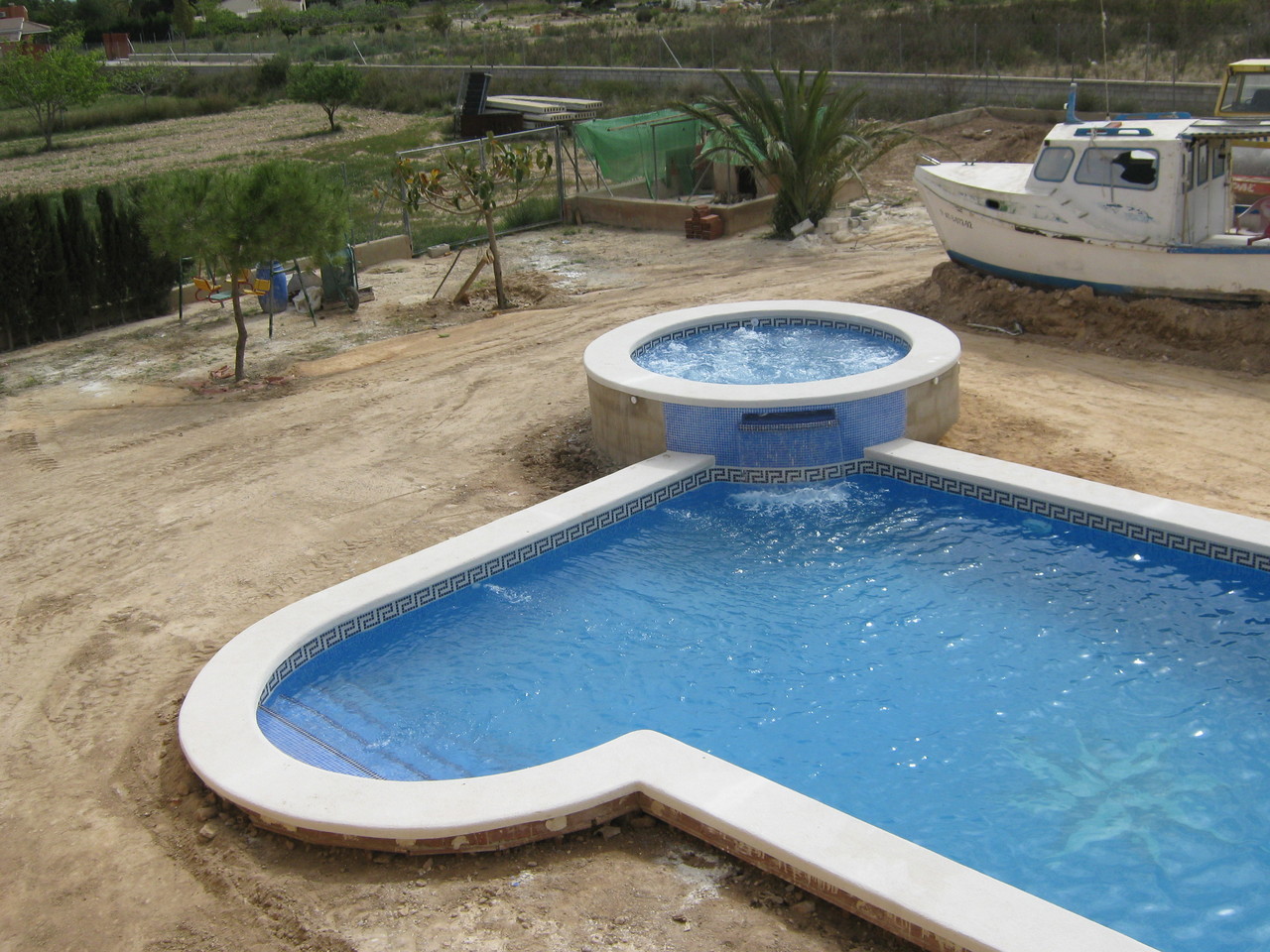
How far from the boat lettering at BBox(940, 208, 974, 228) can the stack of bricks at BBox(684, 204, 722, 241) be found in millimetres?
5240

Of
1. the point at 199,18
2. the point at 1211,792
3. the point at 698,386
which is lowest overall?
the point at 1211,792

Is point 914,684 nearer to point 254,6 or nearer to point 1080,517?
point 1080,517

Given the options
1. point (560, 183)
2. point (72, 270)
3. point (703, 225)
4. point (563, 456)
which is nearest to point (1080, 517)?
point (563, 456)

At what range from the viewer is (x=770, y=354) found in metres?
11.7

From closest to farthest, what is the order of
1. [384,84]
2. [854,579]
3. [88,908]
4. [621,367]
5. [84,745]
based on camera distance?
[88,908]
[84,745]
[854,579]
[621,367]
[384,84]

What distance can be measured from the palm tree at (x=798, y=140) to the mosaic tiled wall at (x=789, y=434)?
9.34m

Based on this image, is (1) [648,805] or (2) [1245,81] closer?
(1) [648,805]

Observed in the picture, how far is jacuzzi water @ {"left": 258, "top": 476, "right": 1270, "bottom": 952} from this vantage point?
5684mm

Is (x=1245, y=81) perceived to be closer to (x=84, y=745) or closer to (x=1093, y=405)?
(x=1093, y=405)

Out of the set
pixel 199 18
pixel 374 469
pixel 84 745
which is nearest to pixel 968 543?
pixel 374 469

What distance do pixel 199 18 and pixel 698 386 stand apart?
85.5 m

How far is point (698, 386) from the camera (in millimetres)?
9945

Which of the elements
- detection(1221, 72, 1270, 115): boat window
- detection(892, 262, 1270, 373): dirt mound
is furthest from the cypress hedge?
detection(1221, 72, 1270, 115): boat window

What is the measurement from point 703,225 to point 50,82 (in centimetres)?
3269
